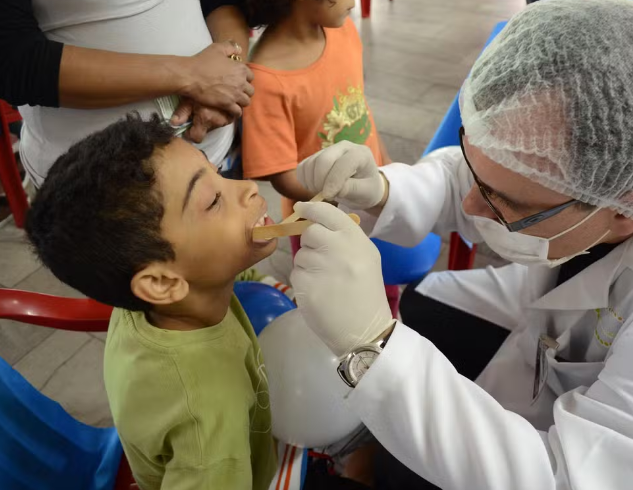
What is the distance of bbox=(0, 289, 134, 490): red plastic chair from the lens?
104cm

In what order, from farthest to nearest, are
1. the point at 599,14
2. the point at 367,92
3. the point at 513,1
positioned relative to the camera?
the point at 513,1, the point at 367,92, the point at 599,14

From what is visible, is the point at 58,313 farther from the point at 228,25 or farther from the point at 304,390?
the point at 228,25

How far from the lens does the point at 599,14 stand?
0.66m

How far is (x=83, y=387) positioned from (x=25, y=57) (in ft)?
3.95

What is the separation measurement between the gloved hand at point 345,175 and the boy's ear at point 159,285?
359mm

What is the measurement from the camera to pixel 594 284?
2.79 feet

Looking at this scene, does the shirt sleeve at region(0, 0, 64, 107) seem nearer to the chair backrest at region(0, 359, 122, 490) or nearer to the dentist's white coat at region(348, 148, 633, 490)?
the chair backrest at region(0, 359, 122, 490)

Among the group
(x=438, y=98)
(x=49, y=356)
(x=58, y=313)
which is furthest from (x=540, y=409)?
(x=438, y=98)

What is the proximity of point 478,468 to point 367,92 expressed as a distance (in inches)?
117

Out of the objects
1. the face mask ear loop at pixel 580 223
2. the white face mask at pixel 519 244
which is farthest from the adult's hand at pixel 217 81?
the face mask ear loop at pixel 580 223

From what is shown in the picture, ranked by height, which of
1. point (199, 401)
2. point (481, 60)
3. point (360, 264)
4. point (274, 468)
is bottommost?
point (274, 468)

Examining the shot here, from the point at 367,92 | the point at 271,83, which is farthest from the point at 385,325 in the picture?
the point at 367,92

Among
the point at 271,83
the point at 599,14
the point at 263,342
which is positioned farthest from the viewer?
the point at 271,83

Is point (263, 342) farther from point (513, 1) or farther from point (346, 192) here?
point (513, 1)
